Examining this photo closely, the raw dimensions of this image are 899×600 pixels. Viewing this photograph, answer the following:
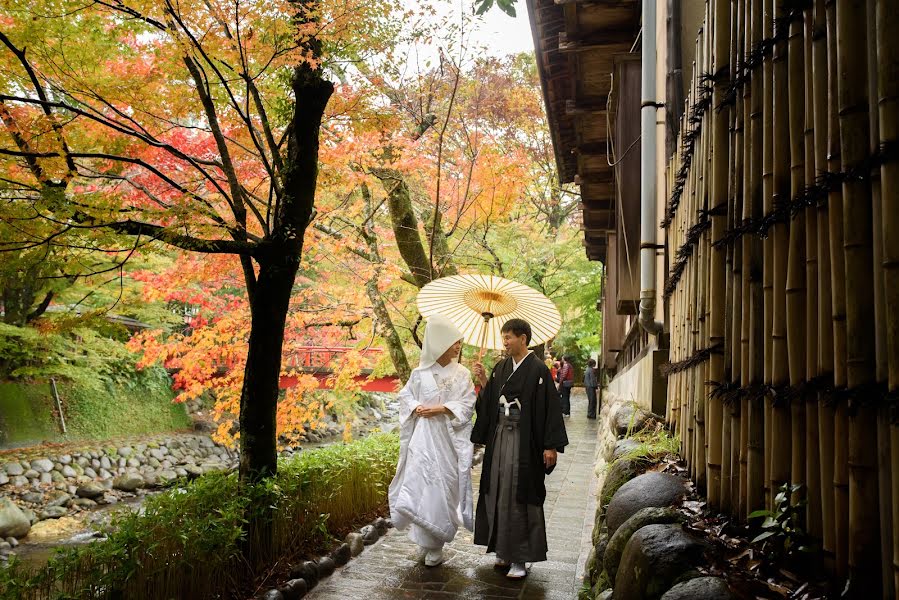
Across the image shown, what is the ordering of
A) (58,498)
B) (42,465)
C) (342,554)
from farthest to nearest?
(42,465), (58,498), (342,554)

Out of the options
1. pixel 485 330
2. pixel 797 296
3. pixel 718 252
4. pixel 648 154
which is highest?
pixel 648 154

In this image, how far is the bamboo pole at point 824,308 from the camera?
233cm

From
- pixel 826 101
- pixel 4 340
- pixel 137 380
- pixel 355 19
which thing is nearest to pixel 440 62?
pixel 355 19

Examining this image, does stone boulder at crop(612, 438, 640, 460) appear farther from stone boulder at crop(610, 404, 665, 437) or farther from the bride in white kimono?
the bride in white kimono

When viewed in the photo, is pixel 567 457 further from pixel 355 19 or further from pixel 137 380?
pixel 137 380

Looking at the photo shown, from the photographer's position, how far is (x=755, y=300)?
9.92ft

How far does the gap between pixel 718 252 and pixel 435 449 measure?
384cm

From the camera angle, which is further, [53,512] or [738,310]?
[53,512]

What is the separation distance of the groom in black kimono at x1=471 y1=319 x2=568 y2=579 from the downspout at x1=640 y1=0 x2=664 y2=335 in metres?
1.24

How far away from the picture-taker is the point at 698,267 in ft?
13.4

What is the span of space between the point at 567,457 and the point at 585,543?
26.3 feet

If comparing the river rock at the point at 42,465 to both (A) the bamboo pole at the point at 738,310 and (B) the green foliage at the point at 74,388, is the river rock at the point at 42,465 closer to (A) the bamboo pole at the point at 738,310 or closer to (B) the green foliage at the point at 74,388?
(B) the green foliage at the point at 74,388

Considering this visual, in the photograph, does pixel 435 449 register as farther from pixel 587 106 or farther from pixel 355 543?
pixel 587 106

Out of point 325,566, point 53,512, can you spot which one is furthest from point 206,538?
point 53,512
